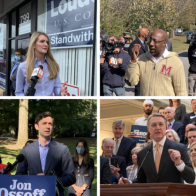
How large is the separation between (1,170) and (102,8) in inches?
81.2

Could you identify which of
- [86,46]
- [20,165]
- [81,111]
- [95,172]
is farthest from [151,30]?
[20,165]

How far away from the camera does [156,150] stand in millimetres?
2947

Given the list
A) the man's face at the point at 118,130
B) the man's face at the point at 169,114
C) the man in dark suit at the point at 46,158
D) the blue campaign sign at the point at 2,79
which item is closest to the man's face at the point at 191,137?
the man's face at the point at 169,114

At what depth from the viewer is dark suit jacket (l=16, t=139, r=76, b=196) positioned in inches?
118

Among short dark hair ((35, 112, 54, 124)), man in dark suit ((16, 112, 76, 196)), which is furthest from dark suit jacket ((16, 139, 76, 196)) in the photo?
short dark hair ((35, 112, 54, 124))

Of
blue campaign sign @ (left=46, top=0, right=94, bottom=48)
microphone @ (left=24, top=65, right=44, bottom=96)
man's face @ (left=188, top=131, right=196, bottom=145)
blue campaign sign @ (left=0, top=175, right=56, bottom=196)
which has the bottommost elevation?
blue campaign sign @ (left=0, top=175, right=56, bottom=196)

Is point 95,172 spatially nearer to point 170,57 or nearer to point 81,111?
point 81,111

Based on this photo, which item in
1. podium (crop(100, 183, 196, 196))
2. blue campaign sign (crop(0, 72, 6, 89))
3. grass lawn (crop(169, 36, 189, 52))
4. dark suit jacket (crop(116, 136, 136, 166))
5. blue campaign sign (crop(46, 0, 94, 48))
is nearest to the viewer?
podium (crop(100, 183, 196, 196))

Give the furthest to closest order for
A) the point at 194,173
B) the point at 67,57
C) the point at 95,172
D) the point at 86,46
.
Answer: the point at 67,57 → the point at 86,46 → the point at 95,172 → the point at 194,173

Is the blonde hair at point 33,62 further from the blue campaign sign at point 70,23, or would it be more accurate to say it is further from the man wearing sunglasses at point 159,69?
the man wearing sunglasses at point 159,69

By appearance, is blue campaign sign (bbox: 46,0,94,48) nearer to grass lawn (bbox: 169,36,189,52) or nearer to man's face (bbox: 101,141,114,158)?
grass lawn (bbox: 169,36,189,52)

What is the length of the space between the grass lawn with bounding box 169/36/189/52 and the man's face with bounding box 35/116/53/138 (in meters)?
1.53

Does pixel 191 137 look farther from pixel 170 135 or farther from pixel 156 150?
pixel 156 150

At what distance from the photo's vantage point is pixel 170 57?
290cm
